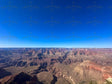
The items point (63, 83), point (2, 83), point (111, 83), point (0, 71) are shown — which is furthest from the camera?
point (0, 71)

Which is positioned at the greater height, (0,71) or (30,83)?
(30,83)

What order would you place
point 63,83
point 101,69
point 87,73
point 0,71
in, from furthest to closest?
point 0,71 → point 87,73 → point 101,69 → point 63,83

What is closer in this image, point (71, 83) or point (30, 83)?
point (30, 83)

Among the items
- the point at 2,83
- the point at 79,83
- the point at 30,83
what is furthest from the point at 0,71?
the point at 79,83

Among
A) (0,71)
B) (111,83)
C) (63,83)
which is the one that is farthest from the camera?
(0,71)

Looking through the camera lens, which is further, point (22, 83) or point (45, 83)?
point (45, 83)

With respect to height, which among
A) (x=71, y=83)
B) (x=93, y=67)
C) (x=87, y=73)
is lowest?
(x=71, y=83)

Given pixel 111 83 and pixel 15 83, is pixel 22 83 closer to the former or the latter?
pixel 15 83

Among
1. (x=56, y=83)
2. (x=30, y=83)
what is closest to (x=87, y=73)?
(x=56, y=83)

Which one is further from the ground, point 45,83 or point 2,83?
point 2,83

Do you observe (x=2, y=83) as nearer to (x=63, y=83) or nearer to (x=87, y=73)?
(x=63, y=83)
